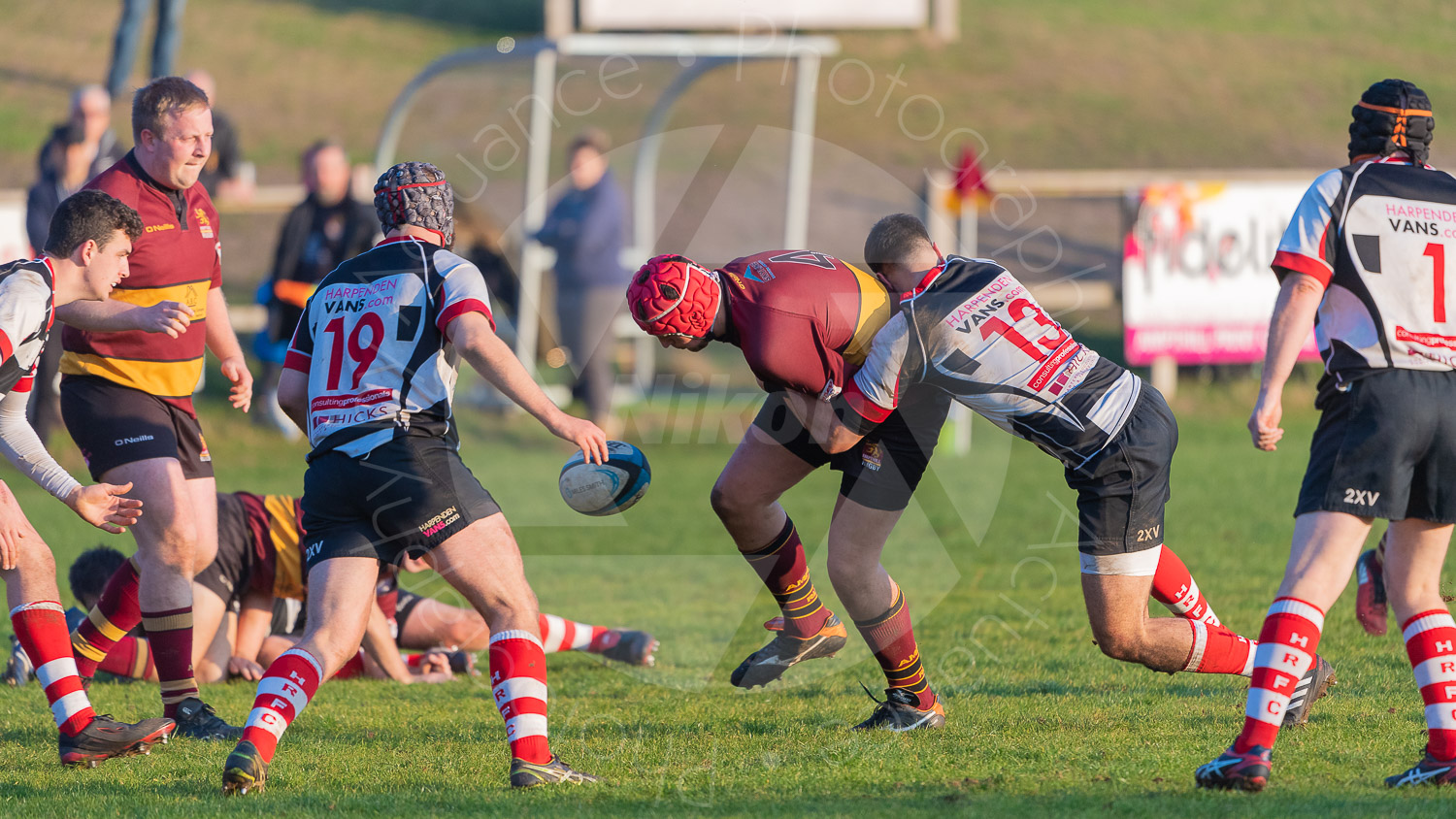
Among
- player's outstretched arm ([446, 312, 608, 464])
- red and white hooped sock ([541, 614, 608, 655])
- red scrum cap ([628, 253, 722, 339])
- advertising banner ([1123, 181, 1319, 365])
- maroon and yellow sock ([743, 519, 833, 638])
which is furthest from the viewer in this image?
advertising banner ([1123, 181, 1319, 365])

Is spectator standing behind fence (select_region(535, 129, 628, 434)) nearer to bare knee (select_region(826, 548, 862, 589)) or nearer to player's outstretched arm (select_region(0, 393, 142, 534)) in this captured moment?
bare knee (select_region(826, 548, 862, 589))

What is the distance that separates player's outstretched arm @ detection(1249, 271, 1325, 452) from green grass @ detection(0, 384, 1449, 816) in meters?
1.08

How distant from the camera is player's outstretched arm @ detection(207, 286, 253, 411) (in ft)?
18.4

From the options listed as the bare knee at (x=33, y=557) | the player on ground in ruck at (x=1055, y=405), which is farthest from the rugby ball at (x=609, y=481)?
the bare knee at (x=33, y=557)

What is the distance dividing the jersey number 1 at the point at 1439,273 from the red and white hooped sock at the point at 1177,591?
4.39 ft

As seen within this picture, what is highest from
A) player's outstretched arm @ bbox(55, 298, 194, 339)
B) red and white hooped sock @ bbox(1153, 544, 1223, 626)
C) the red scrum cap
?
the red scrum cap

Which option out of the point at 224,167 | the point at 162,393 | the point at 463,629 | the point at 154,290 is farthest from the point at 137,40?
the point at 162,393

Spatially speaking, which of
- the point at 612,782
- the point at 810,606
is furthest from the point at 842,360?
the point at 612,782

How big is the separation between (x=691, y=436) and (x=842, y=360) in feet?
26.7

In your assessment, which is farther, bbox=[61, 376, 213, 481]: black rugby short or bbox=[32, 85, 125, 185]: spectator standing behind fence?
bbox=[32, 85, 125, 185]: spectator standing behind fence

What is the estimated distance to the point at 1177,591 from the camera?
16.7 ft

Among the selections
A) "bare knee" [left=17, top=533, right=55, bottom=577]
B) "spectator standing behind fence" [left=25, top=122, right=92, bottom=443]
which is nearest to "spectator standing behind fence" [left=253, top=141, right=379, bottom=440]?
"spectator standing behind fence" [left=25, top=122, right=92, bottom=443]

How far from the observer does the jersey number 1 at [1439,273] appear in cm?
408

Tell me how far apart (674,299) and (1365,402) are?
2.14 meters
